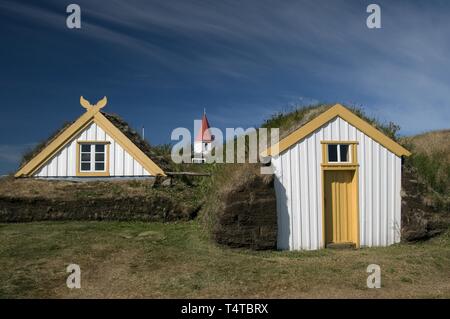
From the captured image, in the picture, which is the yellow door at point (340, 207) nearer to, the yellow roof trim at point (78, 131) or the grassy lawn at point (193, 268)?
the grassy lawn at point (193, 268)

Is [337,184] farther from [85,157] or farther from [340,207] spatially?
[85,157]

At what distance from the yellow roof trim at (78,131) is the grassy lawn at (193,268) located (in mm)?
4204

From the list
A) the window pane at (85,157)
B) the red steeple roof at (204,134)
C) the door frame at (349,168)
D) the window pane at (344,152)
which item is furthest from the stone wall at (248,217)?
the red steeple roof at (204,134)

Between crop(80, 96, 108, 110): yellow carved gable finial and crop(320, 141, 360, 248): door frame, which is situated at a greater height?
crop(80, 96, 108, 110): yellow carved gable finial

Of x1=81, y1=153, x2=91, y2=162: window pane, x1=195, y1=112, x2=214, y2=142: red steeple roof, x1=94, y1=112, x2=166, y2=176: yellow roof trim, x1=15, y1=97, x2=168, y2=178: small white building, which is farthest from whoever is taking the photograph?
x1=195, y1=112, x2=214, y2=142: red steeple roof

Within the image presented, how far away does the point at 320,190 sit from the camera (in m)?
12.5

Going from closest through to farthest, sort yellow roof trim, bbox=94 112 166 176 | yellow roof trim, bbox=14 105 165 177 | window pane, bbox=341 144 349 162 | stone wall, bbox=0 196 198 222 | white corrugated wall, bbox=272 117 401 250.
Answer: white corrugated wall, bbox=272 117 401 250
window pane, bbox=341 144 349 162
stone wall, bbox=0 196 198 222
yellow roof trim, bbox=14 105 165 177
yellow roof trim, bbox=94 112 166 176

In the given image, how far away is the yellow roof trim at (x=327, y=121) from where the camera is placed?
1222 centimetres

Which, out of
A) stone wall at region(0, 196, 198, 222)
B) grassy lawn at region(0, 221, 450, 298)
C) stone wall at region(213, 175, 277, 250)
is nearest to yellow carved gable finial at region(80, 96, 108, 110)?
stone wall at region(0, 196, 198, 222)

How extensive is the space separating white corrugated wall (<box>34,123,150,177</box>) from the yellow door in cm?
810

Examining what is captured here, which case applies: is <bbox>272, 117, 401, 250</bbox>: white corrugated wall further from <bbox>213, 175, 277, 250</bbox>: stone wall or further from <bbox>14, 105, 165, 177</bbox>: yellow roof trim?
<bbox>14, 105, 165, 177</bbox>: yellow roof trim

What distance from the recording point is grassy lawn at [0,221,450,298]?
8.60 meters

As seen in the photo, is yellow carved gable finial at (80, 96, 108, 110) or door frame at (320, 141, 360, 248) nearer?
door frame at (320, 141, 360, 248)
